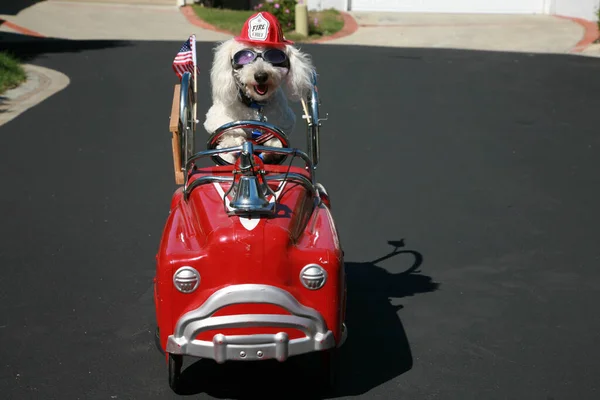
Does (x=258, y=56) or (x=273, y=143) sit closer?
(x=258, y=56)

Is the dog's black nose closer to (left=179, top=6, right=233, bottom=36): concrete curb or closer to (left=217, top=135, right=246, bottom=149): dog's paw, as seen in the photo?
(left=217, top=135, right=246, bottom=149): dog's paw

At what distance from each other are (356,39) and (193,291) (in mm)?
17933

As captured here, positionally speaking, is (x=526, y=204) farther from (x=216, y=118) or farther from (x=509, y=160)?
(x=216, y=118)

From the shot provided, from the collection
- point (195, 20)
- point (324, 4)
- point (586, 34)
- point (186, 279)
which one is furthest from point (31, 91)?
point (324, 4)

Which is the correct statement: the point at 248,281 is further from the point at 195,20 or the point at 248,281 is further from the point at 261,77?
the point at 195,20

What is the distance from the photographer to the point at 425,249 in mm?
6746

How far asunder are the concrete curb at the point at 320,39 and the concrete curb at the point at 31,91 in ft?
26.9

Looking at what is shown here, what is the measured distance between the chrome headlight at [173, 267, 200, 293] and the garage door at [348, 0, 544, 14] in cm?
2264

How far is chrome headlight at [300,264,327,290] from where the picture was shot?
162 inches

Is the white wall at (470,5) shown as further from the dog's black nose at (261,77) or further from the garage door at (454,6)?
the dog's black nose at (261,77)

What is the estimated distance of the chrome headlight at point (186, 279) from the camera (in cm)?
406

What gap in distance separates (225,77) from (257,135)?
1.26 ft

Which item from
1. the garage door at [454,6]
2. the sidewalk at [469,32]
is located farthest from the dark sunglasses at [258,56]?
the garage door at [454,6]

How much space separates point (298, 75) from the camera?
203 inches
